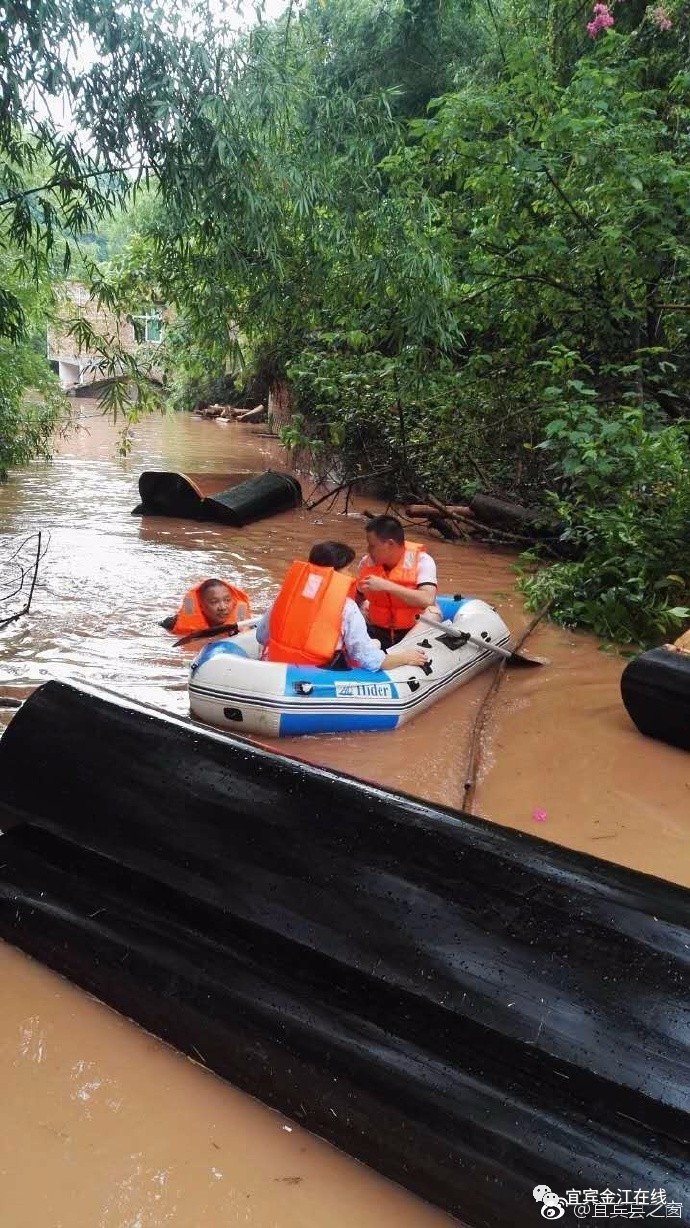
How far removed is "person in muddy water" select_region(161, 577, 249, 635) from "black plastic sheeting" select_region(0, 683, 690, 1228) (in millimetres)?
3623

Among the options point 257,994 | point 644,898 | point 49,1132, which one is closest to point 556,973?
point 644,898

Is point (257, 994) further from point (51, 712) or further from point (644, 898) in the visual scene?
point (51, 712)

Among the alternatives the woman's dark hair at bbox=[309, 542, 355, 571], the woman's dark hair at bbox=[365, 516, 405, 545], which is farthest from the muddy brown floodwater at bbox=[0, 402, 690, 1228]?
the woman's dark hair at bbox=[365, 516, 405, 545]

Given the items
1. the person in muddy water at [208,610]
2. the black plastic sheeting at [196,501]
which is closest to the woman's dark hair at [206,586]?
the person in muddy water at [208,610]

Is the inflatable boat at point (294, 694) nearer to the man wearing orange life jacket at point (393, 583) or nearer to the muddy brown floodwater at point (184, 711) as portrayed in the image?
the muddy brown floodwater at point (184, 711)

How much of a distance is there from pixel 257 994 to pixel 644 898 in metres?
1.05

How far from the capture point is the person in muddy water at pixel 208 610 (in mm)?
6645

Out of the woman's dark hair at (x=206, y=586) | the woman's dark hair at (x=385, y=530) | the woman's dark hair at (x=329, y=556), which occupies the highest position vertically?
the woman's dark hair at (x=385, y=530)

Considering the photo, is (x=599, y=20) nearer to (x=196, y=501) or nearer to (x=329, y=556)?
(x=196, y=501)

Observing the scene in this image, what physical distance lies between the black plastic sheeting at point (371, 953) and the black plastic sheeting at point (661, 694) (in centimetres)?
286

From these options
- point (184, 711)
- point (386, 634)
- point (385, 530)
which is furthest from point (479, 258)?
point (184, 711)

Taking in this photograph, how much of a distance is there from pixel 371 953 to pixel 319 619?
310cm

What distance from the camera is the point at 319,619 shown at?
525 centimetres

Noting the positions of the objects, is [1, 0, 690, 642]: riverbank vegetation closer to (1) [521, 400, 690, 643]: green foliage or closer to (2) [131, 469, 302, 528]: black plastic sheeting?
(1) [521, 400, 690, 643]: green foliage
